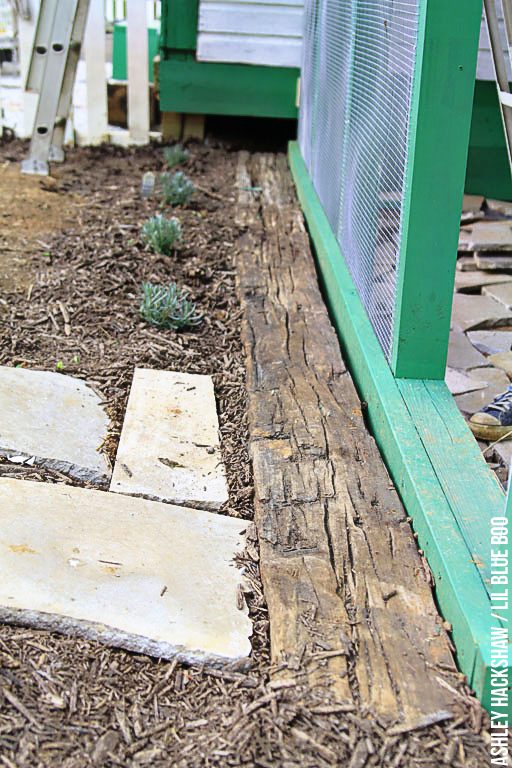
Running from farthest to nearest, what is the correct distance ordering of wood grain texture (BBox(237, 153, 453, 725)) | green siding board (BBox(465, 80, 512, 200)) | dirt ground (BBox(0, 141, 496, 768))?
green siding board (BBox(465, 80, 512, 200)) < wood grain texture (BBox(237, 153, 453, 725)) < dirt ground (BBox(0, 141, 496, 768))

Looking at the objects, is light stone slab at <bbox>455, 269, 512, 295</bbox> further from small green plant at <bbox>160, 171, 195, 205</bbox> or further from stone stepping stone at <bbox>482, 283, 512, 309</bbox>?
small green plant at <bbox>160, 171, 195, 205</bbox>

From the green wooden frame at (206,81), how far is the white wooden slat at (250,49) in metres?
0.08

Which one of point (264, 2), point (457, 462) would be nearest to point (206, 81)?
point (264, 2)

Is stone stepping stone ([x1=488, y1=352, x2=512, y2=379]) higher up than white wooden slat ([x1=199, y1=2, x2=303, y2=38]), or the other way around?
white wooden slat ([x1=199, y1=2, x2=303, y2=38])

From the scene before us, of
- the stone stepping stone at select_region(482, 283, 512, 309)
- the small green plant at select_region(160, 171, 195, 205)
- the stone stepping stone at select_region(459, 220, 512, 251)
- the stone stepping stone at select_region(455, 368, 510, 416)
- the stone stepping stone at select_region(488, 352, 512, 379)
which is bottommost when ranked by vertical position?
the stone stepping stone at select_region(455, 368, 510, 416)

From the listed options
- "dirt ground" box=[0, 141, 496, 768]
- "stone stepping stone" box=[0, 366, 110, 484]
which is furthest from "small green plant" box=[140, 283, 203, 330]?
"stone stepping stone" box=[0, 366, 110, 484]

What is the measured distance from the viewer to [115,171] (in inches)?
257

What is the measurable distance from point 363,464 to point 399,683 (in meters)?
0.87

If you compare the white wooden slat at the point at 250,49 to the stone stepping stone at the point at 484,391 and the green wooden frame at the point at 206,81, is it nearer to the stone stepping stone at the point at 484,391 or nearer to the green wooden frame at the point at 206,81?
the green wooden frame at the point at 206,81

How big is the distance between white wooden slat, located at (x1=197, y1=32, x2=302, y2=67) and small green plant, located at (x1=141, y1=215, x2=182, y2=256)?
10.4 feet

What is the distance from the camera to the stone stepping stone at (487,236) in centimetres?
476

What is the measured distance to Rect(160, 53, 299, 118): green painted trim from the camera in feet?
23.6

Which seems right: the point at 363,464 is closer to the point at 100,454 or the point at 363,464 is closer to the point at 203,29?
the point at 100,454

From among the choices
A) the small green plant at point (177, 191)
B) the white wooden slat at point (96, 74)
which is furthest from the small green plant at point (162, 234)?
the white wooden slat at point (96, 74)
